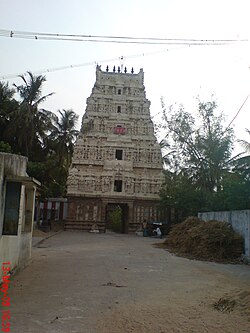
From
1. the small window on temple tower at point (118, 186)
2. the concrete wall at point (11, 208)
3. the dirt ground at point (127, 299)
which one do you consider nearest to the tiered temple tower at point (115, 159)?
the small window on temple tower at point (118, 186)

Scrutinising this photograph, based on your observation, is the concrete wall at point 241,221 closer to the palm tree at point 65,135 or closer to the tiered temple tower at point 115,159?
the tiered temple tower at point 115,159

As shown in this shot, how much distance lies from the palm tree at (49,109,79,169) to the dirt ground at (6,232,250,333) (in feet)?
83.6

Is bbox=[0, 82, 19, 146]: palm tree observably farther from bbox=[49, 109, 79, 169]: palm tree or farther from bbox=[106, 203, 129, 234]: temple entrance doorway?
bbox=[106, 203, 129, 234]: temple entrance doorway

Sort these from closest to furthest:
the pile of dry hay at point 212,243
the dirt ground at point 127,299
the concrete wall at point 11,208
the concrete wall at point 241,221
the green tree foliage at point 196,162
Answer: the dirt ground at point 127,299
the concrete wall at point 11,208
the concrete wall at point 241,221
the pile of dry hay at point 212,243
the green tree foliage at point 196,162

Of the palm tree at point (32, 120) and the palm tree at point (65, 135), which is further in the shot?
the palm tree at point (65, 135)

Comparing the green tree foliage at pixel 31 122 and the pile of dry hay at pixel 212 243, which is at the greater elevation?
the green tree foliage at pixel 31 122

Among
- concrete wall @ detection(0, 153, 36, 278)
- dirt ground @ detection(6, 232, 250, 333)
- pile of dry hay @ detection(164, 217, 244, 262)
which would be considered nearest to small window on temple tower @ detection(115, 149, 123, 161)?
pile of dry hay @ detection(164, 217, 244, 262)

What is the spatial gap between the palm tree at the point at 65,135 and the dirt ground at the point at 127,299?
83.6ft

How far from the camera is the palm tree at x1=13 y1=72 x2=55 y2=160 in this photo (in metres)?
30.0

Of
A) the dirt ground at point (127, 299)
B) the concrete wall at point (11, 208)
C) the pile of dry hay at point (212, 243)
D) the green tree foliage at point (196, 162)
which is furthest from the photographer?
the green tree foliage at point (196, 162)

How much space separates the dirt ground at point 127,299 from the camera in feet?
16.6

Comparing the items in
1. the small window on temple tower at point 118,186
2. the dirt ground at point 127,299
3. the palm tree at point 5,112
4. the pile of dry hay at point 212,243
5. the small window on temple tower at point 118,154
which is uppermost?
the palm tree at point 5,112

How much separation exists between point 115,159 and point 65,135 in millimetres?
8391

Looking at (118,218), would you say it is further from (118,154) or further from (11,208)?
(11,208)
